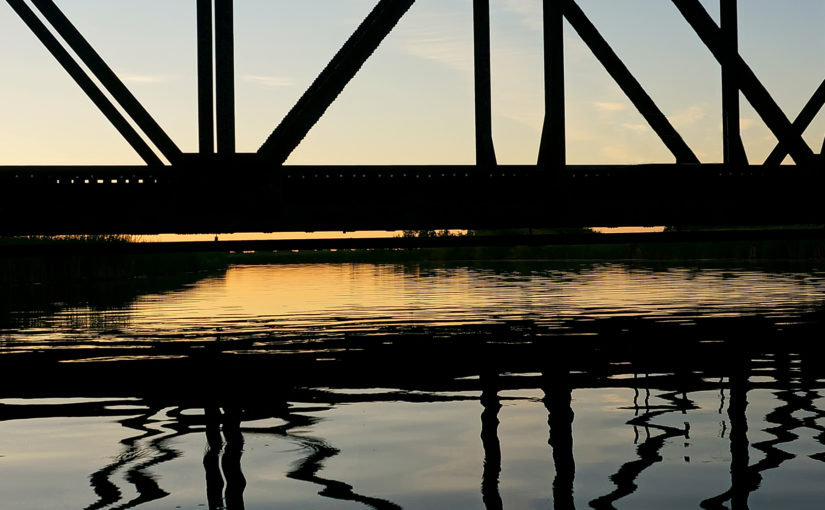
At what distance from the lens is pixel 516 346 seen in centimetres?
2173

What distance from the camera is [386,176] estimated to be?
2084cm

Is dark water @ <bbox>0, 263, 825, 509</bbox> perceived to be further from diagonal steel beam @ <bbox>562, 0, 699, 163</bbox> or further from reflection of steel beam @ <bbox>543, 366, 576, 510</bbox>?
diagonal steel beam @ <bbox>562, 0, 699, 163</bbox>

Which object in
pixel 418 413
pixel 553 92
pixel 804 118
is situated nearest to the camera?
pixel 418 413

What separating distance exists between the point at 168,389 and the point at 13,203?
6.01 m

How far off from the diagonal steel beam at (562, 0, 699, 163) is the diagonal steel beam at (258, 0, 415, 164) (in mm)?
4293

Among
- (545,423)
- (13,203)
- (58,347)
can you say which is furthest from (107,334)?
(545,423)

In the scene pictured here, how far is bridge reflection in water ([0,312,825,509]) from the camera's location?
895 cm

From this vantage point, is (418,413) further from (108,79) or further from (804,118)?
(804,118)

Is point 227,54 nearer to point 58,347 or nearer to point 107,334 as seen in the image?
point 58,347

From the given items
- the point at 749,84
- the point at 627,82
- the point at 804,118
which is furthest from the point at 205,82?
the point at 804,118

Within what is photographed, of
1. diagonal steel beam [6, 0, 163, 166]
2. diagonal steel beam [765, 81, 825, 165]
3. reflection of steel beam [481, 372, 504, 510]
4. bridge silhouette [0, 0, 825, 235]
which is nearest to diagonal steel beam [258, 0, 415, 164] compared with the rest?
bridge silhouette [0, 0, 825, 235]

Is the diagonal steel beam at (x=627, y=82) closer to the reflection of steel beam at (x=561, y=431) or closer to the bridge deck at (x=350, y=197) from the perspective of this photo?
the bridge deck at (x=350, y=197)

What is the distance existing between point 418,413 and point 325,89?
296 inches

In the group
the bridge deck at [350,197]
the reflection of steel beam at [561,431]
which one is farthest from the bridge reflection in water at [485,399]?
the bridge deck at [350,197]
